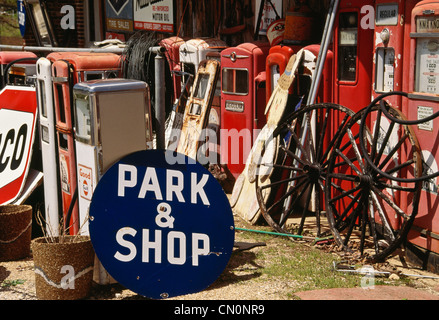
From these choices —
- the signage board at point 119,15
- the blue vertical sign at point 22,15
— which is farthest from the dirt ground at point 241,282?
the blue vertical sign at point 22,15

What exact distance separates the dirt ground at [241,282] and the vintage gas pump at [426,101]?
1.11ft

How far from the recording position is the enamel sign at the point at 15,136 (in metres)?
6.41

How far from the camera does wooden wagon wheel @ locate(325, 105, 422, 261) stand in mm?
5328

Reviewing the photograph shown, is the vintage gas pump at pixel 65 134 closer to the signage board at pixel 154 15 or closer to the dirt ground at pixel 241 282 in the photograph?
the dirt ground at pixel 241 282

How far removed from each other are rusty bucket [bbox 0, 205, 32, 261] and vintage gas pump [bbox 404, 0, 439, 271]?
3.37 metres

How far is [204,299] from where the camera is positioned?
459 cm

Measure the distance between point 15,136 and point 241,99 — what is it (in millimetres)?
2775

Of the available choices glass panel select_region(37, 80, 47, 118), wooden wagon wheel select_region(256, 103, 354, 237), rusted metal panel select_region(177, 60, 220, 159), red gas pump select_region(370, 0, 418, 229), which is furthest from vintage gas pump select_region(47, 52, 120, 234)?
rusted metal panel select_region(177, 60, 220, 159)

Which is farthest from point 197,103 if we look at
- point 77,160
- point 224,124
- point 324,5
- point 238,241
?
point 77,160

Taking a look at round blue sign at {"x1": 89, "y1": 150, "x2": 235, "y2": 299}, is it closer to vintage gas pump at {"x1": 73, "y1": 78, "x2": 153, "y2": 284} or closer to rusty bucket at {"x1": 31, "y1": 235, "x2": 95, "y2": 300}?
rusty bucket at {"x1": 31, "y1": 235, "x2": 95, "y2": 300}

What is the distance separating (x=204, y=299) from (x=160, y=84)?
159cm

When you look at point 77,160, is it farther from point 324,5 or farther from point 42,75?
point 324,5

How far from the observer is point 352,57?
654 centimetres

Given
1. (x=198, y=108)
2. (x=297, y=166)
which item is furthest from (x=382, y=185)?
(x=198, y=108)
